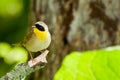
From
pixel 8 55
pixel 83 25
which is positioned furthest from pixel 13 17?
pixel 83 25

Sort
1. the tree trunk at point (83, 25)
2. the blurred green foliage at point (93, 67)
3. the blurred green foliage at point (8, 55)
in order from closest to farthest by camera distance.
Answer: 1. the blurred green foliage at point (93, 67)
2. the tree trunk at point (83, 25)
3. the blurred green foliage at point (8, 55)

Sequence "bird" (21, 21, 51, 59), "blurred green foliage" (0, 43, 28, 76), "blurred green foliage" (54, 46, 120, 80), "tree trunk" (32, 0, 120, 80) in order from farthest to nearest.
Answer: "blurred green foliage" (0, 43, 28, 76) < "tree trunk" (32, 0, 120, 80) < "blurred green foliage" (54, 46, 120, 80) < "bird" (21, 21, 51, 59)

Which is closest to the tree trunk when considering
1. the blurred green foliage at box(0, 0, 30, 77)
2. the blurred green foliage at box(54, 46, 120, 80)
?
the blurred green foliage at box(0, 0, 30, 77)

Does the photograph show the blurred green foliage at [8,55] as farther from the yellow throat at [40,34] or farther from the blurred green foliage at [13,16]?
the yellow throat at [40,34]

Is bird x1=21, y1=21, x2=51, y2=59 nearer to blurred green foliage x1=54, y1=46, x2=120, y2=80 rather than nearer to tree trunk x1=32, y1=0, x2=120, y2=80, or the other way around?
blurred green foliage x1=54, y1=46, x2=120, y2=80

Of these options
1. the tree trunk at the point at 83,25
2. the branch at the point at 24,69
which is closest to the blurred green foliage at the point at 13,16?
the tree trunk at the point at 83,25

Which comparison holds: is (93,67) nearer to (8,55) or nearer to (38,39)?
(38,39)
